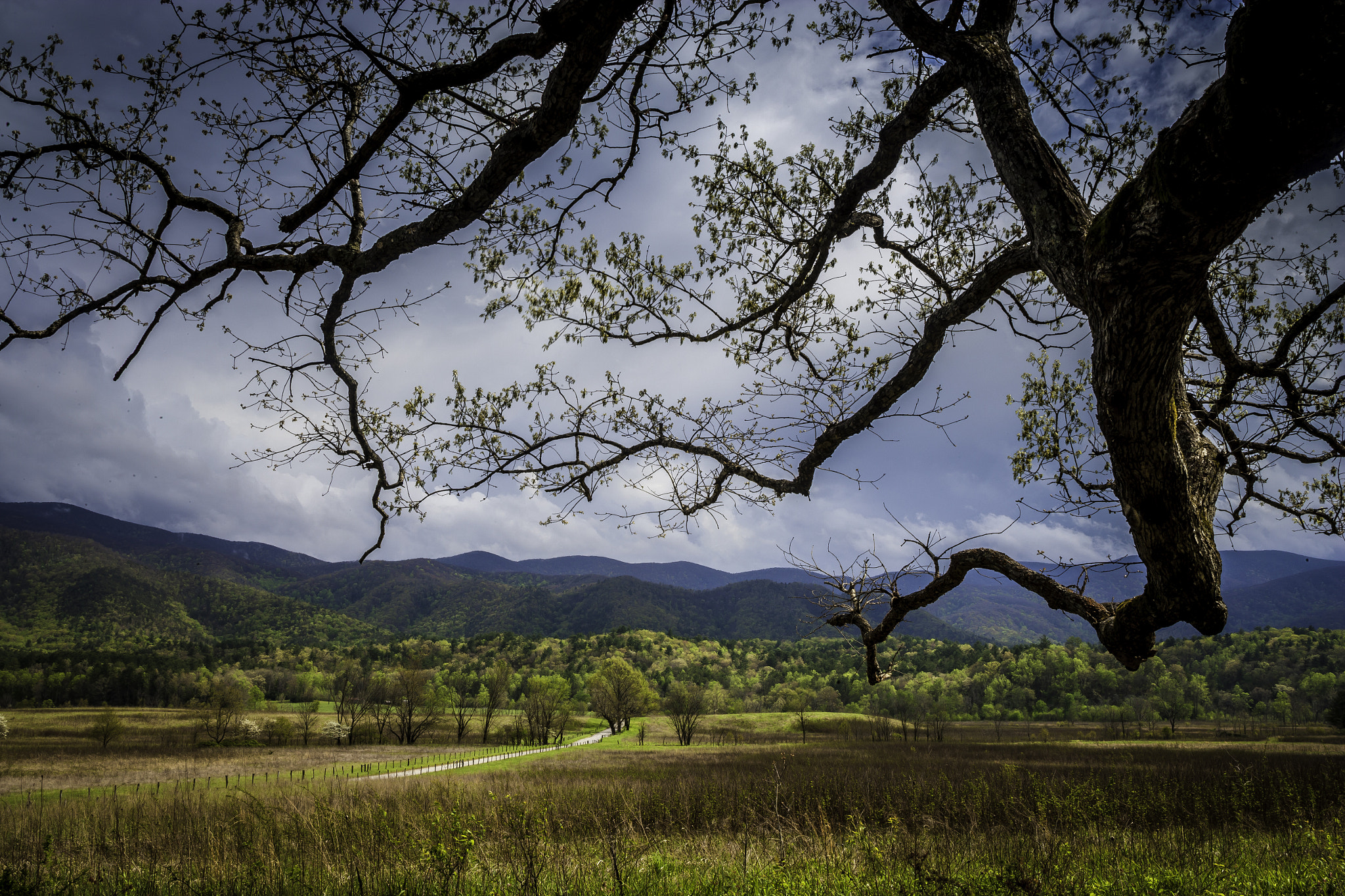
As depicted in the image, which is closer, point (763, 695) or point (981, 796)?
point (981, 796)

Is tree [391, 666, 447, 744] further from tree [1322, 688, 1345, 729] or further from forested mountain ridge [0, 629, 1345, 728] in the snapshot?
tree [1322, 688, 1345, 729]

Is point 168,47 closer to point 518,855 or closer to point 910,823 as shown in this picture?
point 518,855

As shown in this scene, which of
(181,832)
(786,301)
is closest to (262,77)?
(786,301)

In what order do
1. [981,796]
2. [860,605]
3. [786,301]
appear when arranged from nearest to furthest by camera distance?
1. [860,605]
2. [786,301]
3. [981,796]

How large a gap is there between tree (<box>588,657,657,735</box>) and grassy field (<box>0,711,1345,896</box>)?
37.9m

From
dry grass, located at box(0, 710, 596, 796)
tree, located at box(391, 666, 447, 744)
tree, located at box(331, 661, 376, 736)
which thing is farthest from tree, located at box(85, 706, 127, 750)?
tree, located at box(391, 666, 447, 744)

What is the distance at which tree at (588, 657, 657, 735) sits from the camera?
71.0 m

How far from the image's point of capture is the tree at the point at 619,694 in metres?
71.0

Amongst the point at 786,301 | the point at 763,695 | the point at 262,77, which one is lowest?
the point at 763,695

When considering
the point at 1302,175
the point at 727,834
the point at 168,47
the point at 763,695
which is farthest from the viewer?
the point at 763,695

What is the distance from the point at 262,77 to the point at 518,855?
8.24 meters

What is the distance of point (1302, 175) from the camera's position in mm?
1990

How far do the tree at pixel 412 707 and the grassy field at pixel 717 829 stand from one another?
30268 mm

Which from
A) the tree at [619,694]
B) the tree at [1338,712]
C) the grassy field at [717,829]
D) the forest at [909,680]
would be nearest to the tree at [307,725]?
the forest at [909,680]
